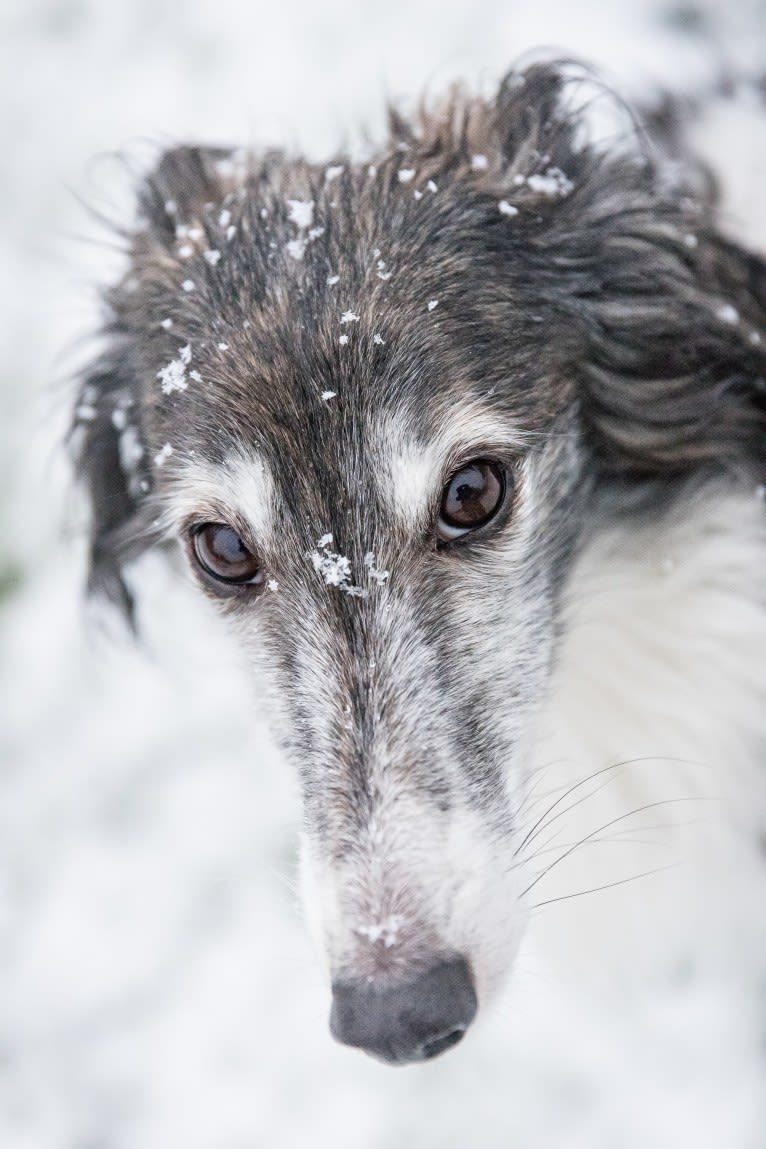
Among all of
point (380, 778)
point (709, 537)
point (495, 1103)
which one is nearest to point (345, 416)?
point (380, 778)

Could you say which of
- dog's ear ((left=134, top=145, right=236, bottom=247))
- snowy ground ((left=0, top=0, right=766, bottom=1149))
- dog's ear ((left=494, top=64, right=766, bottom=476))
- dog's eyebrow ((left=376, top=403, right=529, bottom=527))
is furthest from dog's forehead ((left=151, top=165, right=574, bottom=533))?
snowy ground ((left=0, top=0, right=766, bottom=1149))

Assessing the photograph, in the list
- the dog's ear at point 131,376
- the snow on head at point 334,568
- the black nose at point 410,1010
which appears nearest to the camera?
the black nose at point 410,1010

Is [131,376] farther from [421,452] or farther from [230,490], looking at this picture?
[421,452]

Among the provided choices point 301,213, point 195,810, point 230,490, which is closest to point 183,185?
point 301,213

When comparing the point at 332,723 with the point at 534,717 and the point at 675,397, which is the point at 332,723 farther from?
the point at 675,397

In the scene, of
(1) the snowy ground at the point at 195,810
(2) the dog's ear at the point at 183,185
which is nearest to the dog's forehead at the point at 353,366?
(2) the dog's ear at the point at 183,185

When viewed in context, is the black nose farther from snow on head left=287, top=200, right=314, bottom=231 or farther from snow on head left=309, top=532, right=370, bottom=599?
snow on head left=287, top=200, right=314, bottom=231

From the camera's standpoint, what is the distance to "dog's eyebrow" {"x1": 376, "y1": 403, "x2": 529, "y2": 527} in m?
2.36

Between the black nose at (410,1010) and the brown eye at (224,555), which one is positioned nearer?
the black nose at (410,1010)

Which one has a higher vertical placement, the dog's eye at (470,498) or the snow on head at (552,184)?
the snow on head at (552,184)

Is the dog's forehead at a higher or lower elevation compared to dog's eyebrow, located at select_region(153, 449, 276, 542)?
higher

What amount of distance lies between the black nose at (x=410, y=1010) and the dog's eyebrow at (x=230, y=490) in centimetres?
92

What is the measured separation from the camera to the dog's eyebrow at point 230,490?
2.45 meters

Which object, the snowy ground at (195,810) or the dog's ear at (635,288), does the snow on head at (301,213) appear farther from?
the snowy ground at (195,810)
